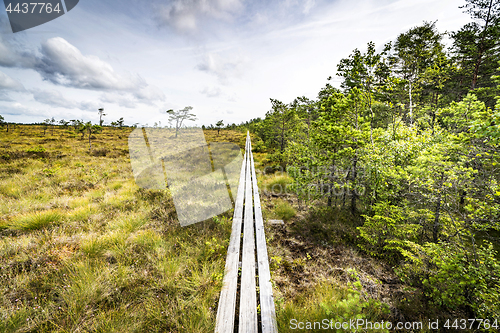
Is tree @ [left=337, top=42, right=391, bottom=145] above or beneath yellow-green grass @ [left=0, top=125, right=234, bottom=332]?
above

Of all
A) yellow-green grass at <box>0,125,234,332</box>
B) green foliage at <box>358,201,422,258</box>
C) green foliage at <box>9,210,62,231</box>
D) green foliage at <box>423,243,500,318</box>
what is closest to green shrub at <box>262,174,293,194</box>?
green foliage at <box>358,201,422,258</box>

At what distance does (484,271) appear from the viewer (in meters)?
2.81

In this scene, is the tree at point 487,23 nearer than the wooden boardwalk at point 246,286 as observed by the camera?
No

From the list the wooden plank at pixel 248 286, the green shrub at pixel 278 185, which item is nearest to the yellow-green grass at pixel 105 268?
the wooden plank at pixel 248 286

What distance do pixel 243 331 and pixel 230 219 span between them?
3.54 metres

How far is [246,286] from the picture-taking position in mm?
3420

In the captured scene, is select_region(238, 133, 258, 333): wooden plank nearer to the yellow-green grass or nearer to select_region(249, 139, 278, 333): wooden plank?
select_region(249, 139, 278, 333): wooden plank

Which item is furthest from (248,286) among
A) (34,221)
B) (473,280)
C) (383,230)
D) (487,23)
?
(487,23)

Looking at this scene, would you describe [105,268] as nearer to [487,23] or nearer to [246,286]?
[246,286]

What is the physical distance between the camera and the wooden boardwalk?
2750mm

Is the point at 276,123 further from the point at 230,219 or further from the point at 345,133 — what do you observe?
the point at 230,219

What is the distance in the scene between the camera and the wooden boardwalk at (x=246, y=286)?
108 inches

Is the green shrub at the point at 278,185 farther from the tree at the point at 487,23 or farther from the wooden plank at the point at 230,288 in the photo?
the tree at the point at 487,23

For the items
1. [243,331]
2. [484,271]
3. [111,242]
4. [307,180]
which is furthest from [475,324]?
[111,242]
